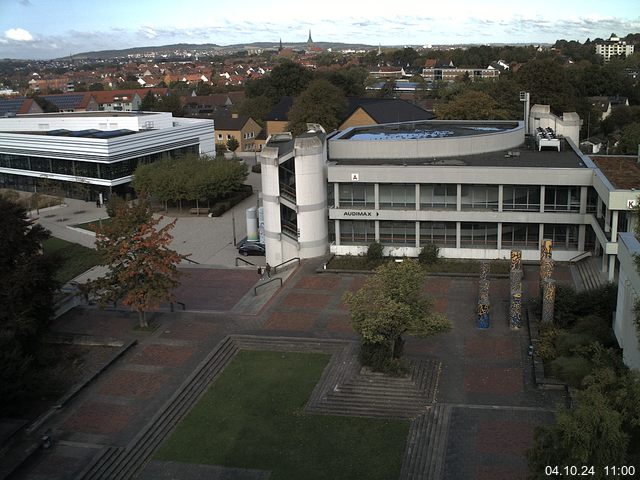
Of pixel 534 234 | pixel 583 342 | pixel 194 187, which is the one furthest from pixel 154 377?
pixel 194 187

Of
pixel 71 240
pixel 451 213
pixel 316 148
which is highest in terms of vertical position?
pixel 316 148

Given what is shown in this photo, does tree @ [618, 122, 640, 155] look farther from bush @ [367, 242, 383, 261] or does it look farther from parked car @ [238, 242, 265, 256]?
parked car @ [238, 242, 265, 256]

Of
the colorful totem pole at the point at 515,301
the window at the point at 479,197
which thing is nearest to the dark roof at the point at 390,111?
the window at the point at 479,197

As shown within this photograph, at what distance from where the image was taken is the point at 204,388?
1010 inches

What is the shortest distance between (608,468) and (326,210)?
2845 centimetres

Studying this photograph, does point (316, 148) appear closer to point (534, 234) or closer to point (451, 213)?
point (451, 213)

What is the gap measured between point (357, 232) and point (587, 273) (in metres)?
12.9

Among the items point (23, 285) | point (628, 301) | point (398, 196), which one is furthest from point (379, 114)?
point (628, 301)

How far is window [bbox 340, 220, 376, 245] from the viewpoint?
40.8 m

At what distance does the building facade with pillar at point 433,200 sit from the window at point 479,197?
0.06 m

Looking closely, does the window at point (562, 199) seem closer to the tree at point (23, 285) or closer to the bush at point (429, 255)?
the bush at point (429, 255)

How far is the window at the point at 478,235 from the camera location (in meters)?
39.3

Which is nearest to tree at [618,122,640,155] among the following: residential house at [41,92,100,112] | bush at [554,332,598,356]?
bush at [554,332,598,356]

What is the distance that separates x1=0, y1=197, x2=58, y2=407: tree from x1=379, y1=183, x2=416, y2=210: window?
739 inches
